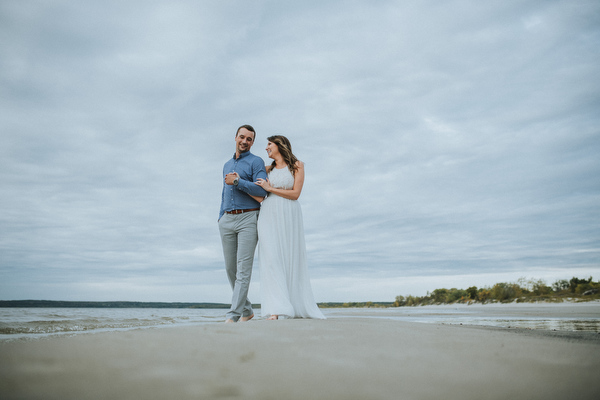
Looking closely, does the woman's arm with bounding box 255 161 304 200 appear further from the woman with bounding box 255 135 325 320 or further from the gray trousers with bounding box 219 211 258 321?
the gray trousers with bounding box 219 211 258 321

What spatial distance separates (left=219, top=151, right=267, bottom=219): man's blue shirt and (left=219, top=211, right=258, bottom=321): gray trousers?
0.13 meters

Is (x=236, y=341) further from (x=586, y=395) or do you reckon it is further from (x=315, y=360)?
(x=586, y=395)

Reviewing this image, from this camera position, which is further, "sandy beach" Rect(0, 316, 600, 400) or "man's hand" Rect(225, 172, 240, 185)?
"man's hand" Rect(225, 172, 240, 185)

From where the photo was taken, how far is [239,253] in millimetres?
4840

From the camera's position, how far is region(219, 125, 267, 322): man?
15.7ft

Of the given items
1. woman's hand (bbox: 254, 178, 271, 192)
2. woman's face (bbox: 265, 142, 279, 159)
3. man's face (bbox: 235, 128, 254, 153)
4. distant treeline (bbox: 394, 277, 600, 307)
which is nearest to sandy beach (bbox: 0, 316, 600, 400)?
woman's hand (bbox: 254, 178, 271, 192)

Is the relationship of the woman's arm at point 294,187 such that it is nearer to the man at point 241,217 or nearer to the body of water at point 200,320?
the man at point 241,217

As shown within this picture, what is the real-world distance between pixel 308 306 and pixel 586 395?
11.9ft

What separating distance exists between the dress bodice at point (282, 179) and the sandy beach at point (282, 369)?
3116 mm

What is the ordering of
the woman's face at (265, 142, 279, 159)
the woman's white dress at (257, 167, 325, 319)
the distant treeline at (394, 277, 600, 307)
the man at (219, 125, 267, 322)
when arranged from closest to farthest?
the woman's white dress at (257, 167, 325, 319)
the man at (219, 125, 267, 322)
the woman's face at (265, 142, 279, 159)
the distant treeline at (394, 277, 600, 307)

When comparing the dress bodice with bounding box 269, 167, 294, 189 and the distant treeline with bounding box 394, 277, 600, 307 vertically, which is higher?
the dress bodice with bounding box 269, 167, 294, 189

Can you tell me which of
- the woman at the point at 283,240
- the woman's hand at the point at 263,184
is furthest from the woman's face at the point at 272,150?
the woman's hand at the point at 263,184

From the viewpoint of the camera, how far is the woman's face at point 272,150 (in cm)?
509

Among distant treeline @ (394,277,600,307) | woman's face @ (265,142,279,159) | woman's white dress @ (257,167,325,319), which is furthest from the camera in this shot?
distant treeline @ (394,277,600,307)
